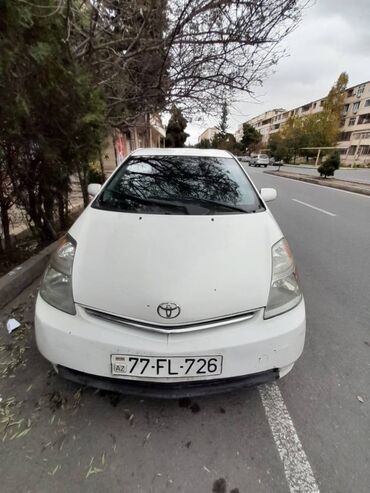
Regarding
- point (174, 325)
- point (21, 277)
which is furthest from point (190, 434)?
point (21, 277)

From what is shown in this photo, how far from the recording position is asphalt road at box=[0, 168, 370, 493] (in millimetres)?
1345

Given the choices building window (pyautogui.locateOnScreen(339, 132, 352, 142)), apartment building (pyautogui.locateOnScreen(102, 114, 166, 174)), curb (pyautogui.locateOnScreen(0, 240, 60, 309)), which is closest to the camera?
curb (pyautogui.locateOnScreen(0, 240, 60, 309))

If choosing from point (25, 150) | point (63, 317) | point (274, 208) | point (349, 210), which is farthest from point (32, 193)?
point (349, 210)

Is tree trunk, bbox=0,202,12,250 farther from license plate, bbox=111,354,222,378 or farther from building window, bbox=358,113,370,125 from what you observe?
building window, bbox=358,113,370,125

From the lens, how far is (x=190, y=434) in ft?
5.09

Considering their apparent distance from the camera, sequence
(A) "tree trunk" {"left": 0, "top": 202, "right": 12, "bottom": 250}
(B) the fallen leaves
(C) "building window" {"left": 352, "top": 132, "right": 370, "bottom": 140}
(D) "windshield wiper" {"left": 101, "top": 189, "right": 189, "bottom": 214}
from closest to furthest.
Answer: (B) the fallen leaves
(D) "windshield wiper" {"left": 101, "top": 189, "right": 189, "bottom": 214}
(A) "tree trunk" {"left": 0, "top": 202, "right": 12, "bottom": 250}
(C) "building window" {"left": 352, "top": 132, "right": 370, "bottom": 140}

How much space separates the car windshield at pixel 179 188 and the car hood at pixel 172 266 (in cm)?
24

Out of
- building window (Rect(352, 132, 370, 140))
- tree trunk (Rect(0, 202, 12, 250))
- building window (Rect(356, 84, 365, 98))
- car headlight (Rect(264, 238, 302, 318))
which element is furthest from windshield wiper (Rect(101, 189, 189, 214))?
building window (Rect(356, 84, 365, 98))

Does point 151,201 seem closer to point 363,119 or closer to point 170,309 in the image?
point 170,309

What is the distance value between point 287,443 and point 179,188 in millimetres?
1913

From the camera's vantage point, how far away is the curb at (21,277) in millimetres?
2746

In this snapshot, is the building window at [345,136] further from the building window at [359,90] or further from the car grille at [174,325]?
the car grille at [174,325]

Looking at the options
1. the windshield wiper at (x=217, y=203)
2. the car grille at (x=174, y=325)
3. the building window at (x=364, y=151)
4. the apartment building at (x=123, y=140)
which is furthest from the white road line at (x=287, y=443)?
the building window at (x=364, y=151)

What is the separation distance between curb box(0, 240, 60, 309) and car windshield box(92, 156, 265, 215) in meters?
1.39
